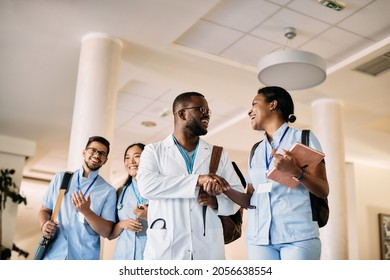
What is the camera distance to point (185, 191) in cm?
238

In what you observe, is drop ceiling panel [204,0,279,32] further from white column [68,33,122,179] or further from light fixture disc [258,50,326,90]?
white column [68,33,122,179]

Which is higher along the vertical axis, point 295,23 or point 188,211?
point 295,23

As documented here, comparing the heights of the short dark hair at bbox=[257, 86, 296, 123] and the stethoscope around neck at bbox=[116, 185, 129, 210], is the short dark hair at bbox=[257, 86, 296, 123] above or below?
above

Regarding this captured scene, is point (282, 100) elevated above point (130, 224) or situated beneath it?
elevated above

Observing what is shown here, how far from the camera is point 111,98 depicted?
574 cm

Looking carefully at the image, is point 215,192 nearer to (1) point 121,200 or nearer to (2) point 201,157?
(2) point 201,157

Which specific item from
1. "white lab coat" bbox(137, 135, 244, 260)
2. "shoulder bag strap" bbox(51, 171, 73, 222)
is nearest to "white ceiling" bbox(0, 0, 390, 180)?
"shoulder bag strap" bbox(51, 171, 73, 222)

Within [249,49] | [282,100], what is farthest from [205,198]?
[249,49]

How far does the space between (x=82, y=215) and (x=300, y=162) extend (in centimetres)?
147

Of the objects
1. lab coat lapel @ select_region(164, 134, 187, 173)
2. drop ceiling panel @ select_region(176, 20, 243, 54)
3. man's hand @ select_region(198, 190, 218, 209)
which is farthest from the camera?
drop ceiling panel @ select_region(176, 20, 243, 54)

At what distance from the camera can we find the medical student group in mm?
Answer: 2396

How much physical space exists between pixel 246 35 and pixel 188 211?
4.20m
